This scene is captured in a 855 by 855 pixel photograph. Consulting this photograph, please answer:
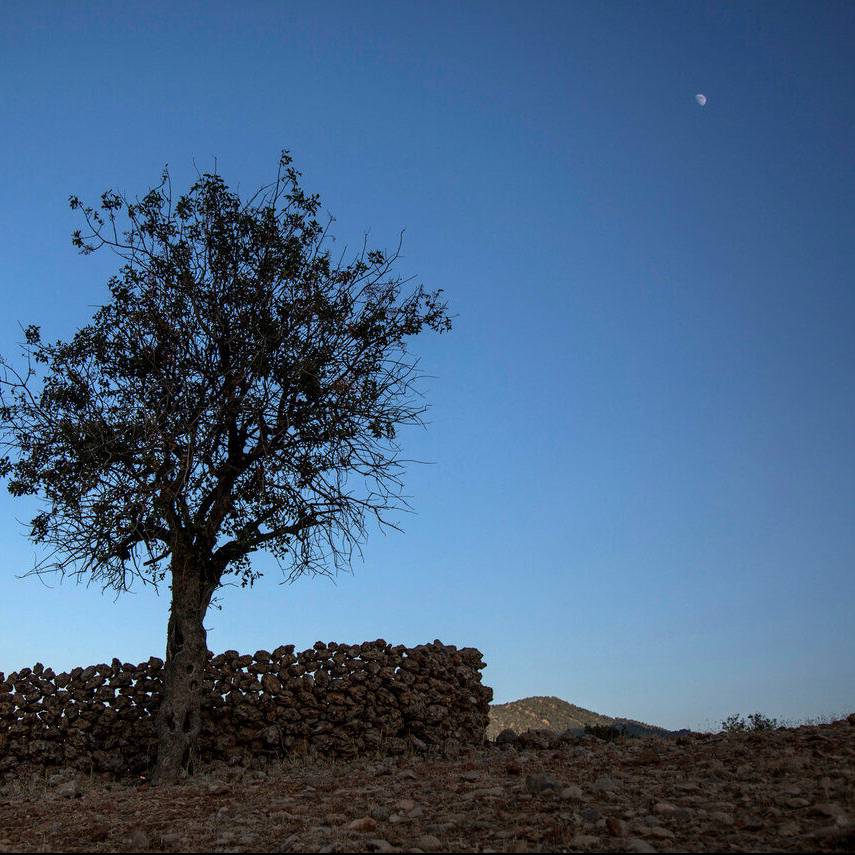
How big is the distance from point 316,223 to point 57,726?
1173 centimetres

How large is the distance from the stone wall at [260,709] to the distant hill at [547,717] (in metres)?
11.5

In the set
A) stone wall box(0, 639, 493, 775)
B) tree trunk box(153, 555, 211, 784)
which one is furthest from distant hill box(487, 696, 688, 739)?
tree trunk box(153, 555, 211, 784)

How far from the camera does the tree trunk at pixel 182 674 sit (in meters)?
15.7

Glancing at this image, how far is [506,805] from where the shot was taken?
10430 millimetres

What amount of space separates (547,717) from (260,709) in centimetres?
1727

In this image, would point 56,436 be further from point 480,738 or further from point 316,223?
point 480,738

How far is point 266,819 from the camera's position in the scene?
36.2ft

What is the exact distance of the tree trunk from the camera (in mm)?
15695

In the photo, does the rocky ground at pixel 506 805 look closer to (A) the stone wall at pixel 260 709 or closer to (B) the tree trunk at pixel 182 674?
(B) the tree trunk at pixel 182 674

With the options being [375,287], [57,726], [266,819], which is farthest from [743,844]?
[57,726]

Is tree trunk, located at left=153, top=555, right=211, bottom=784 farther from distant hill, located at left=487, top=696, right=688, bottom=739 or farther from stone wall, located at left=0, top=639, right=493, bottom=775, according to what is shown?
distant hill, located at left=487, top=696, right=688, bottom=739

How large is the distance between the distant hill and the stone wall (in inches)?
451

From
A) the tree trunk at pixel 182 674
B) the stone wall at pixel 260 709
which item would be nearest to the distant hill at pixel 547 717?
the stone wall at pixel 260 709

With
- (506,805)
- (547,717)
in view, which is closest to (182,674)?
(506,805)
